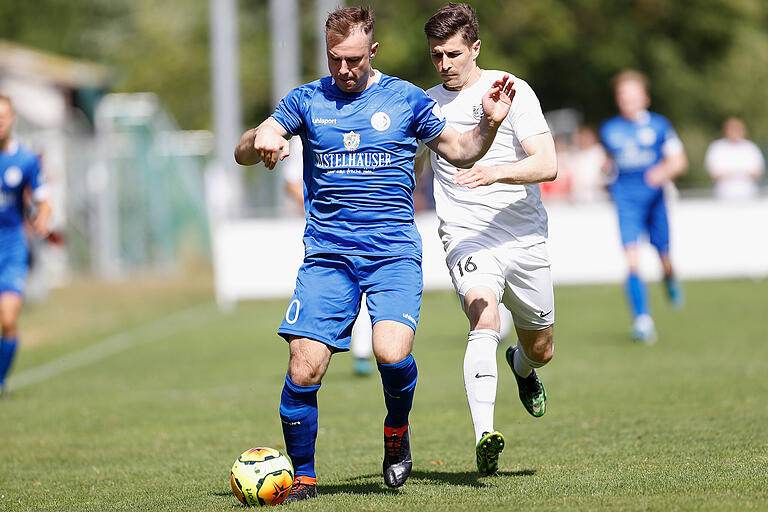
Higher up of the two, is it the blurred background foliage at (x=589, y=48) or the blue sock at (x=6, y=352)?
the blurred background foliage at (x=589, y=48)

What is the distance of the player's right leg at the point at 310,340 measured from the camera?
610cm

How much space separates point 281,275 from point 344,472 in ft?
47.5

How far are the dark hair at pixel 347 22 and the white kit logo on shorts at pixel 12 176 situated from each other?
5.80 m

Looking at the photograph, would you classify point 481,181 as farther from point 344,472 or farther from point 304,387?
point 344,472

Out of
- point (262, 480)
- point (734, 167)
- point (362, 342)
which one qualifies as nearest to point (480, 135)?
point (262, 480)

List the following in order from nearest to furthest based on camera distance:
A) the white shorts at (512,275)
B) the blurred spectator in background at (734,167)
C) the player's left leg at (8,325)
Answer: the white shorts at (512,275) → the player's left leg at (8,325) → the blurred spectator in background at (734,167)

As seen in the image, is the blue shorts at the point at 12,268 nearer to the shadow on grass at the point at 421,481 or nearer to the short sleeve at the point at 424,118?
the shadow on grass at the point at 421,481

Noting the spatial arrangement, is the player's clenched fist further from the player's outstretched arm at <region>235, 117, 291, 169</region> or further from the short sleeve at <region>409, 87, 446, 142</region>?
the short sleeve at <region>409, 87, 446, 142</region>

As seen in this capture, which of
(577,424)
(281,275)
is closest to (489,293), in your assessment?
(577,424)

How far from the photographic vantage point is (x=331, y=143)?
6199 mm

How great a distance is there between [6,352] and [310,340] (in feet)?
19.6

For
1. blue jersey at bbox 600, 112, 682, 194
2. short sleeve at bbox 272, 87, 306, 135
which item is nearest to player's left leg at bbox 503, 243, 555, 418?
short sleeve at bbox 272, 87, 306, 135

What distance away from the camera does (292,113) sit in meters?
6.24

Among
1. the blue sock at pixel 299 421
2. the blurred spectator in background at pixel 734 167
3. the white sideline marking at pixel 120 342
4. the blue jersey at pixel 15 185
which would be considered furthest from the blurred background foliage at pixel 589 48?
the blue sock at pixel 299 421
